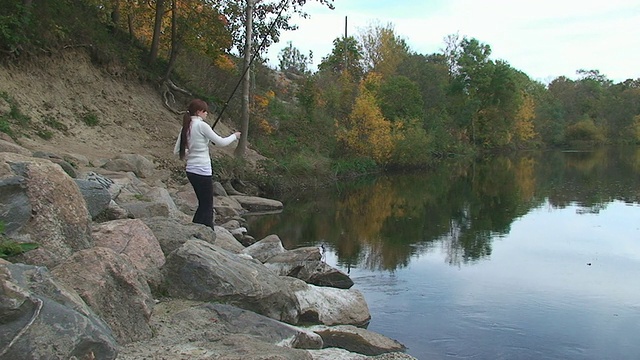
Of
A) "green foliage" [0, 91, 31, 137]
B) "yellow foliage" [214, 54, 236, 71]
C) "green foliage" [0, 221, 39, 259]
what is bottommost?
"green foliage" [0, 221, 39, 259]

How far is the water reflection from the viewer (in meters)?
13.4

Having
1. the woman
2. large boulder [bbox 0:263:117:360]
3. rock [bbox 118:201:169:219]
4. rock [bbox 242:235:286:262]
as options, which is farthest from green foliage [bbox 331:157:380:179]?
large boulder [bbox 0:263:117:360]

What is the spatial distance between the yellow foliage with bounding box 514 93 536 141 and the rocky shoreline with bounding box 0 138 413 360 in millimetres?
57693

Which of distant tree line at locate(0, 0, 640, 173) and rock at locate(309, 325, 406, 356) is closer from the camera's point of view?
rock at locate(309, 325, 406, 356)

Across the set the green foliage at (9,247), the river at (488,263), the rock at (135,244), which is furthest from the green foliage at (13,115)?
the green foliage at (9,247)

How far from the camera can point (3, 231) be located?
15.8 feet

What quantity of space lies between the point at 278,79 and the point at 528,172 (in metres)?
16.9

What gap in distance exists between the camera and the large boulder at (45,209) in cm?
505

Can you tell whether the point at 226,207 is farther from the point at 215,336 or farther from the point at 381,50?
the point at 381,50

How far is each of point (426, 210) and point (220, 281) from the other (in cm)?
1411

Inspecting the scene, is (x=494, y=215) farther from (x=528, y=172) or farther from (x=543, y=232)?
(x=528, y=172)

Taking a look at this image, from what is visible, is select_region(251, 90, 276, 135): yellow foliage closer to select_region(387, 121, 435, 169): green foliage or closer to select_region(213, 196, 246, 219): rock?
select_region(387, 121, 435, 169): green foliage

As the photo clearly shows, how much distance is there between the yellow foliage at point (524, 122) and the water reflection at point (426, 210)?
97.1 feet

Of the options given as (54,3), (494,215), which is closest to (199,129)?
(494,215)
